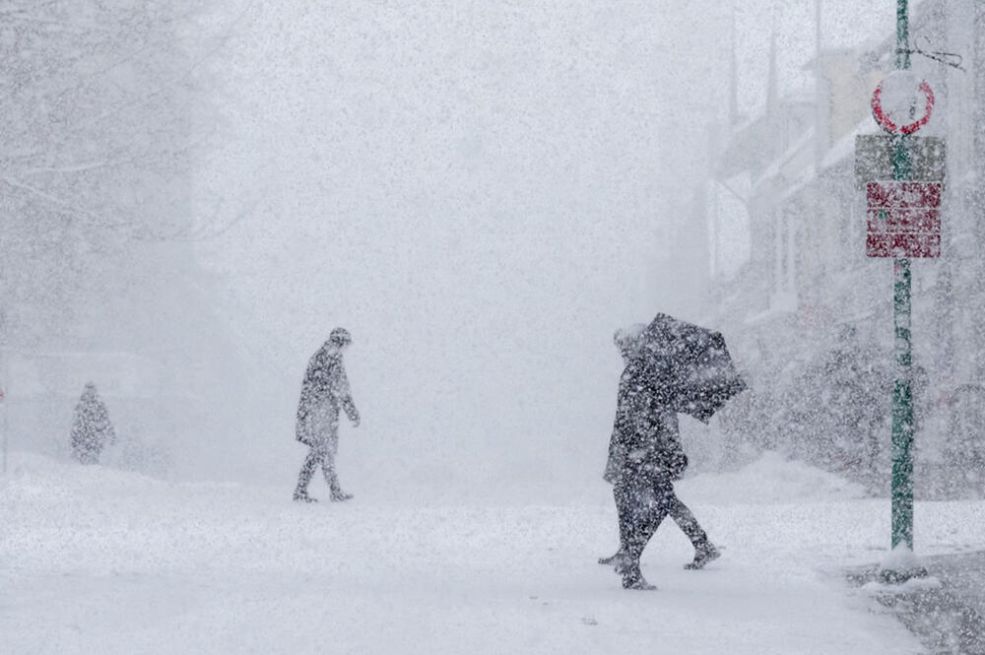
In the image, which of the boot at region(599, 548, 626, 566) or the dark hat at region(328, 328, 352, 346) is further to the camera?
the dark hat at region(328, 328, 352, 346)

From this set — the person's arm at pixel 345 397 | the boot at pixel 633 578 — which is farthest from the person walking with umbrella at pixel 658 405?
the person's arm at pixel 345 397

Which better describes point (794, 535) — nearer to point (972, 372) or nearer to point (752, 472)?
point (752, 472)

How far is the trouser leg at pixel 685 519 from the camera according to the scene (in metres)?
8.51

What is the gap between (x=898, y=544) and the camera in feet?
28.0

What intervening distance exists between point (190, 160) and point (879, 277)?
16.1 meters

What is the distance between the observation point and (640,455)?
27.3 ft

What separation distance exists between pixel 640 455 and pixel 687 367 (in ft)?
2.17

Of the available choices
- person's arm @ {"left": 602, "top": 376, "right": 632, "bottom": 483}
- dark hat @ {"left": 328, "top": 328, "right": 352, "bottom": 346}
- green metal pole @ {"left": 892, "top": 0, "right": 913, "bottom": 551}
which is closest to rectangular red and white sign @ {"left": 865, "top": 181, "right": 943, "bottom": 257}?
green metal pole @ {"left": 892, "top": 0, "right": 913, "bottom": 551}

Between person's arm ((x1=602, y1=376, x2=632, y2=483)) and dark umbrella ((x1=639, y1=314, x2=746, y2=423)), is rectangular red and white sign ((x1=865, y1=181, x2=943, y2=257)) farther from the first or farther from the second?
person's arm ((x1=602, y1=376, x2=632, y2=483))

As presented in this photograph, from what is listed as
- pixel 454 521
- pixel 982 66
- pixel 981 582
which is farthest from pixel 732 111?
pixel 981 582

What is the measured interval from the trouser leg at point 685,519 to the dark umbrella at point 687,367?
22.7 inches

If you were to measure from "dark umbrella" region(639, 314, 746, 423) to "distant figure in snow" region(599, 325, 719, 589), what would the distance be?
0.08 m

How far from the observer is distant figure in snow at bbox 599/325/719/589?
8.27 metres

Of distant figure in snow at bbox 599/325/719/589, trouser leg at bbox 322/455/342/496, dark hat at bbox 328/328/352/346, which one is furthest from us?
trouser leg at bbox 322/455/342/496
